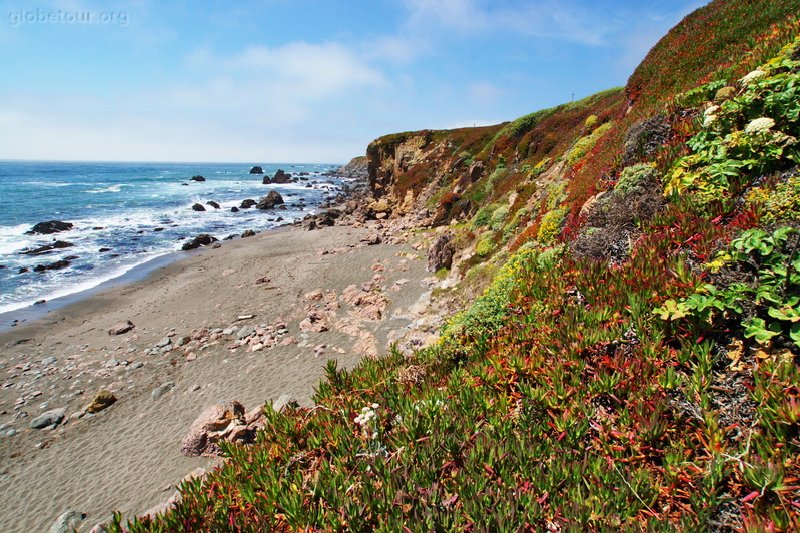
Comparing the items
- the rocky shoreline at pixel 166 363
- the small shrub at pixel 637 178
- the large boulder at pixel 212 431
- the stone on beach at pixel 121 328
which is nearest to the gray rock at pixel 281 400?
the rocky shoreline at pixel 166 363

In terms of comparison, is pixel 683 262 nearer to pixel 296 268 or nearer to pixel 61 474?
pixel 61 474

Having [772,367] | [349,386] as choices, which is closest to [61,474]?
[349,386]

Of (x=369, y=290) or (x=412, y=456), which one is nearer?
(x=412, y=456)

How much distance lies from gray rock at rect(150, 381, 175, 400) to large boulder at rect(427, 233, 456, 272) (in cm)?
1217

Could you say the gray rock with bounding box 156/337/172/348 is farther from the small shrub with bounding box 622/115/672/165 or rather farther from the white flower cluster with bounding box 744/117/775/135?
the white flower cluster with bounding box 744/117/775/135

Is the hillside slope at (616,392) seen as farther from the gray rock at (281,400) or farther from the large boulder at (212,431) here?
the gray rock at (281,400)

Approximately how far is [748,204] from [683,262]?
1.41 m

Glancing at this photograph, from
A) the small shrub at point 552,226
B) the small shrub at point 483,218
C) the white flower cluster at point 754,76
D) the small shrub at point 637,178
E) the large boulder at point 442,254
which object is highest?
the white flower cluster at point 754,76

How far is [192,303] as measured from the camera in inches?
795

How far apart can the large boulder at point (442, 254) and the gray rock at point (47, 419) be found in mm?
15337

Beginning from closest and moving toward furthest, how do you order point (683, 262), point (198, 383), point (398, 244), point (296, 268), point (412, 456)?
1. point (412, 456)
2. point (683, 262)
3. point (198, 383)
4. point (296, 268)
5. point (398, 244)

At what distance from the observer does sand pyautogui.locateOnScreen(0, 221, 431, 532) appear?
8875mm

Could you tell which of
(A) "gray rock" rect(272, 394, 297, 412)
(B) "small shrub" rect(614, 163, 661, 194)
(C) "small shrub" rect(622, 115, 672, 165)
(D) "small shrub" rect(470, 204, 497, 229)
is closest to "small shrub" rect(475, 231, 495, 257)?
(D) "small shrub" rect(470, 204, 497, 229)

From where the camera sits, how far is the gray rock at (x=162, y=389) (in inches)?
479
